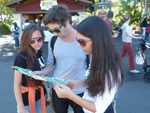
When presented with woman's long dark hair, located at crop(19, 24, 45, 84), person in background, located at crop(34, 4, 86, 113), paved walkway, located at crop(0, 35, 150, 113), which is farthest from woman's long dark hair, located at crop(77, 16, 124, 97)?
paved walkway, located at crop(0, 35, 150, 113)

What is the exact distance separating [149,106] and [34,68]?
302 cm

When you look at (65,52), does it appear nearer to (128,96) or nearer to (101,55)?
(101,55)

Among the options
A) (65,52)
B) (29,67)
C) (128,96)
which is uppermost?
(65,52)

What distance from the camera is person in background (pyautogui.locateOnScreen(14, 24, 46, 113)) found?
1868 mm

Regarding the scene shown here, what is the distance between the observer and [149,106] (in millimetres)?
3906

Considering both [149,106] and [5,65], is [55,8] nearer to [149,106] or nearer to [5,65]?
[149,106]

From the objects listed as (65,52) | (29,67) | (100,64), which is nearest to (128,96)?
(65,52)

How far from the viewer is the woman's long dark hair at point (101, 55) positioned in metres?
1.30

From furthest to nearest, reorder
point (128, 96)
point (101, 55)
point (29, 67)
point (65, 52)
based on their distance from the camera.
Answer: point (128, 96)
point (65, 52)
point (29, 67)
point (101, 55)

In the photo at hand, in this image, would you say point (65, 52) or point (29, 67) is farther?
point (65, 52)

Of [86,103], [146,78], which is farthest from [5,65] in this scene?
[86,103]

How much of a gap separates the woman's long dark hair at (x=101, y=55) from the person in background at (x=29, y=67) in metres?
0.80

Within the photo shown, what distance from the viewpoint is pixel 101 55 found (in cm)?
130

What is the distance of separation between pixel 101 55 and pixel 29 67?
919 millimetres
